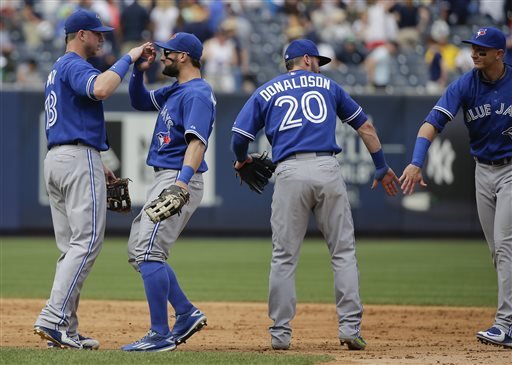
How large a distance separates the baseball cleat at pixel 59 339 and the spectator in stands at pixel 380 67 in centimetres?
1207

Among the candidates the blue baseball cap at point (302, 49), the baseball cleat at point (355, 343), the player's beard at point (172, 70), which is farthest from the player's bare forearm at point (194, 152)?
the baseball cleat at point (355, 343)

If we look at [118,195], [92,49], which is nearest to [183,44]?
[92,49]

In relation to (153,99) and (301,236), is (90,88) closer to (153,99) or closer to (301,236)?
(153,99)

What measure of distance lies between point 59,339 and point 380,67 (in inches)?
488

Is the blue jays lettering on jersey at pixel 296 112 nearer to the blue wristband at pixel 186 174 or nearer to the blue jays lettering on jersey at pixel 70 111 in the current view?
the blue wristband at pixel 186 174

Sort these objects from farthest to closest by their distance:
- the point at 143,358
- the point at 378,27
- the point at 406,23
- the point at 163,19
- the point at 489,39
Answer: the point at 406,23, the point at 378,27, the point at 163,19, the point at 489,39, the point at 143,358

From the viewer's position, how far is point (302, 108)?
683 cm

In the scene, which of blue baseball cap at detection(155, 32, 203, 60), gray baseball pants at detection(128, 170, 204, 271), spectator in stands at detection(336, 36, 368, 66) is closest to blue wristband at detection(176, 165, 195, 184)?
gray baseball pants at detection(128, 170, 204, 271)

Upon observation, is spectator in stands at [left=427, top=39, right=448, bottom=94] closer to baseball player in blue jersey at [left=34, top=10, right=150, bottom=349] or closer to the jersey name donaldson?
the jersey name donaldson

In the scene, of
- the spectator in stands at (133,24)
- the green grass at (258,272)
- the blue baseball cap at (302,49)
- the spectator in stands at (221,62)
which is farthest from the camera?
the spectator in stands at (133,24)

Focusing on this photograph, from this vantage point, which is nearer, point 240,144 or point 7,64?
point 240,144

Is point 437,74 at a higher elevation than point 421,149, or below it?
higher

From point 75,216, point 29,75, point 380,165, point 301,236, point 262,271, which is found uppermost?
point 29,75

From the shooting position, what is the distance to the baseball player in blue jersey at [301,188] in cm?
679
